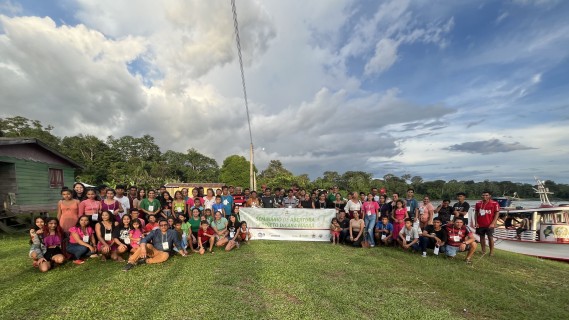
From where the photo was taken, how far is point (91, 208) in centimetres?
700

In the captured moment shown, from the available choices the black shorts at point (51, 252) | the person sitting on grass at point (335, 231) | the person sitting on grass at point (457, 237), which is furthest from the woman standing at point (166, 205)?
the person sitting on grass at point (457, 237)

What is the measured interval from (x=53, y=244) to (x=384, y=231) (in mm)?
8630

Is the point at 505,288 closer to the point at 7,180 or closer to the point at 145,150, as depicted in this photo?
the point at 7,180

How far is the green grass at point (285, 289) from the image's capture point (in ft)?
13.3

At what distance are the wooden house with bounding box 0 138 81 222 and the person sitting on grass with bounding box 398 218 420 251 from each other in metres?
15.9

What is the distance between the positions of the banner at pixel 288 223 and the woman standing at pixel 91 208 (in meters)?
4.28

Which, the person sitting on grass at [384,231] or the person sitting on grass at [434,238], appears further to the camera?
the person sitting on grass at [384,231]

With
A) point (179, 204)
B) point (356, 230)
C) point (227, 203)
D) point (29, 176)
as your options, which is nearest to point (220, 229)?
point (227, 203)

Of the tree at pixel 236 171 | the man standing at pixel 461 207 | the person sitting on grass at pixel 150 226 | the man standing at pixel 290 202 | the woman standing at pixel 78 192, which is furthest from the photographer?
the tree at pixel 236 171

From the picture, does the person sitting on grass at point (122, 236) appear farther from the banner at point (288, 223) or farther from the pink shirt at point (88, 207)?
the banner at point (288, 223)

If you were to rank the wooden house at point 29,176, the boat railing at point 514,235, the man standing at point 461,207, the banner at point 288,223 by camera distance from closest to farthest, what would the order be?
1. the man standing at point 461,207
2. the banner at point 288,223
3. the boat railing at point 514,235
4. the wooden house at point 29,176

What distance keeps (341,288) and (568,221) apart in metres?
12.0

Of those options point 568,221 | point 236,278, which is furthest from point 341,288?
point 568,221

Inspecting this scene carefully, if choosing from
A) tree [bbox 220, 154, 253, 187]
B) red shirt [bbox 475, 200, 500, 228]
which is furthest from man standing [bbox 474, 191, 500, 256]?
tree [bbox 220, 154, 253, 187]
